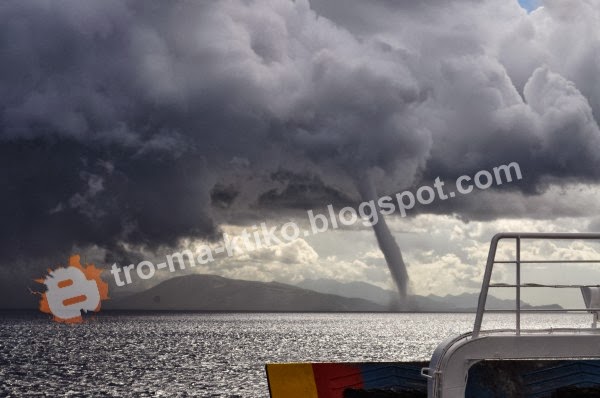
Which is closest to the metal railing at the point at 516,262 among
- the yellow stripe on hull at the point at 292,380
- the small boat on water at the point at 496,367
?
the small boat on water at the point at 496,367

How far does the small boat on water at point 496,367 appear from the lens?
34.8 feet

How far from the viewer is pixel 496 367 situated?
427 inches

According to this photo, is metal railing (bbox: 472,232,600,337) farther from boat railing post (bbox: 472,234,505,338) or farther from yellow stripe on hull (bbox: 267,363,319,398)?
yellow stripe on hull (bbox: 267,363,319,398)

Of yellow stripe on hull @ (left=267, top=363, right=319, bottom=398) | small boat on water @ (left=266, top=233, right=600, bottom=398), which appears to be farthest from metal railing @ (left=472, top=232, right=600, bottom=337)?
yellow stripe on hull @ (left=267, top=363, right=319, bottom=398)

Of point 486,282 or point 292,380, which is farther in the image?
point 292,380

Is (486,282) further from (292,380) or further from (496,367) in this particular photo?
(292,380)

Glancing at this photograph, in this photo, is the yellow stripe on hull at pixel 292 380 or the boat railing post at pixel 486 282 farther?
the yellow stripe on hull at pixel 292 380

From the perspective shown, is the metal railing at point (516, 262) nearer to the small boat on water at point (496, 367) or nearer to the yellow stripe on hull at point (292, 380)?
the small boat on water at point (496, 367)

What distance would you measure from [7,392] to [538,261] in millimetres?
64695

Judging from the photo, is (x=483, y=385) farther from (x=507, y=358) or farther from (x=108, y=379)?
(x=108, y=379)

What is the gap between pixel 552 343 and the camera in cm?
1088

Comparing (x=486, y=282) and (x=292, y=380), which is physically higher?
(x=486, y=282)

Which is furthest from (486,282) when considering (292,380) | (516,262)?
(292,380)

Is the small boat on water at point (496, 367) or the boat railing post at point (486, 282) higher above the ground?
the boat railing post at point (486, 282)
